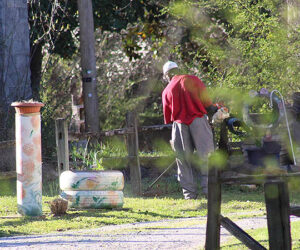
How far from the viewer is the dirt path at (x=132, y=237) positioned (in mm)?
6235

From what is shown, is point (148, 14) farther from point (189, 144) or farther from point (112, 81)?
point (189, 144)

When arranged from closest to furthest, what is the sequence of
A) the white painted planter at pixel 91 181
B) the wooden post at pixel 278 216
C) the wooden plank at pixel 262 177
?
the wooden post at pixel 278 216
the wooden plank at pixel 262 177
the white painted planter at pixel 91 181

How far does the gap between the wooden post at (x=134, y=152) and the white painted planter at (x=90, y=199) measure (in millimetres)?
1527

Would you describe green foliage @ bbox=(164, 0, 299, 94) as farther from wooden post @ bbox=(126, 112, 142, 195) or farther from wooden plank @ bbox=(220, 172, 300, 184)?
wooden plank @ bbox=(220, 172, 300, 184)

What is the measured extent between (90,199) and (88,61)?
461 centimetres

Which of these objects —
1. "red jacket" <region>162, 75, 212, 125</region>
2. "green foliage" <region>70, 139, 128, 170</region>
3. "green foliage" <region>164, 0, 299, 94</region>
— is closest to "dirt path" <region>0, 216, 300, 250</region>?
"red jacket" <region>162, 75, 212, 125</region>

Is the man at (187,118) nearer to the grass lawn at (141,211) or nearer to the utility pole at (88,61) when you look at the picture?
the grass lawn at (141,211)

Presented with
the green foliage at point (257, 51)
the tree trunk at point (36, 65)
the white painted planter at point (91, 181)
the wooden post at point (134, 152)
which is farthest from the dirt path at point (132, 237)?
the tree trunk at point (36, 65)

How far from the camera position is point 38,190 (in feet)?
26.9

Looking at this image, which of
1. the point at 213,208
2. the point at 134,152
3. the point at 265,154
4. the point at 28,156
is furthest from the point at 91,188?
the point at 265,154

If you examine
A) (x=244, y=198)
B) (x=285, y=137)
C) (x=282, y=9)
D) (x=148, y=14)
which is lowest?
(x=244, y=198)

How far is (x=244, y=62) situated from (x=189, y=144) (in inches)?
69.5

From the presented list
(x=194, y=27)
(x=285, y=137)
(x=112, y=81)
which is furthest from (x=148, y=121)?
(x=285, y=137)

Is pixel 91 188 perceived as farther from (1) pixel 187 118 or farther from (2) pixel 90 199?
(1) pixel 187 118
